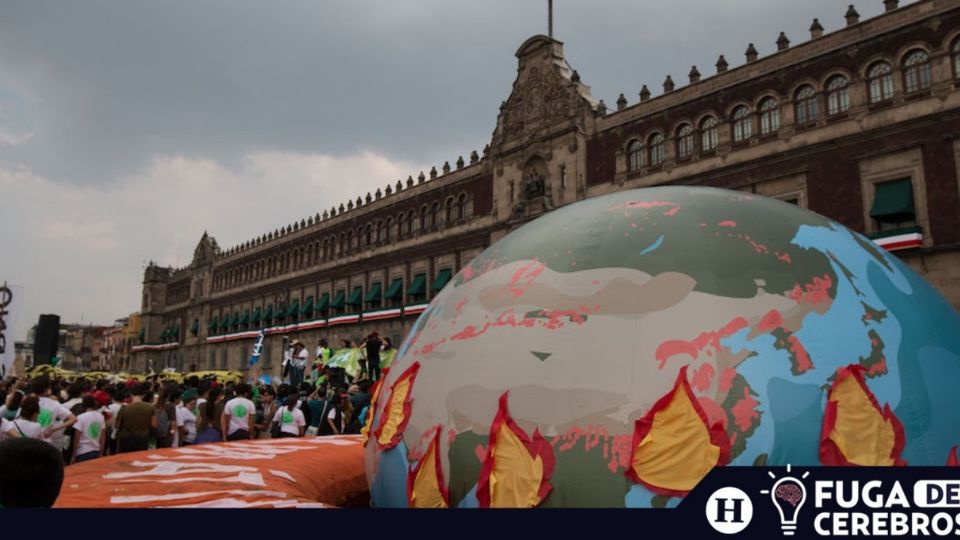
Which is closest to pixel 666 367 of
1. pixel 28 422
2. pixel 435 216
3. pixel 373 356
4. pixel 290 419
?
pixel 28 422

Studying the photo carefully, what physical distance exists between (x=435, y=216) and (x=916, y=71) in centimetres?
2641

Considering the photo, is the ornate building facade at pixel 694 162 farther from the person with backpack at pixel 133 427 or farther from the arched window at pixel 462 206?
the person with backpack at pixel 133 427

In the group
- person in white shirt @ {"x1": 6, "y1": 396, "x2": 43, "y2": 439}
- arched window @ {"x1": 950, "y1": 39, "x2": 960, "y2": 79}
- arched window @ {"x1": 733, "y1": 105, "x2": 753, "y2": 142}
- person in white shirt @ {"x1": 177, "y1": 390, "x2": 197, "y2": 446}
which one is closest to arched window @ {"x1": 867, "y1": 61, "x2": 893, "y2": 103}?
arched window @ {"x1": 950, "y1": 39, "x2": 960, "y2": 79}

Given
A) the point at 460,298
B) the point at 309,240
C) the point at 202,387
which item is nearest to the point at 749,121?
the point at 202,387

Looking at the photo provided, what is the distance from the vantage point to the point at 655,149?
29.4m

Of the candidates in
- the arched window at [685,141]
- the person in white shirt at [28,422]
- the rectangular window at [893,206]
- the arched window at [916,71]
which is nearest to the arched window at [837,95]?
the arched window at [916,71]

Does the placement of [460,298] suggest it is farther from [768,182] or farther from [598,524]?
[768,182]

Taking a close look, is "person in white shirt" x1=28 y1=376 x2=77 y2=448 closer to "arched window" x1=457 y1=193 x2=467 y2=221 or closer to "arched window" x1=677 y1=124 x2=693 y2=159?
"arched window" x1=677 y1=124 x2=693 y2=159

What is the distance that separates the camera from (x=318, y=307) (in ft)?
160

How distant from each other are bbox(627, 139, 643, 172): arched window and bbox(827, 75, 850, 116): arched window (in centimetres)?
804

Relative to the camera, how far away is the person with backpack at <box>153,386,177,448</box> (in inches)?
380

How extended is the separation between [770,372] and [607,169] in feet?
92.5

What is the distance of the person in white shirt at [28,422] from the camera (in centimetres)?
718

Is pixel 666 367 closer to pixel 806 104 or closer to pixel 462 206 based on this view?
pixel 806 104
